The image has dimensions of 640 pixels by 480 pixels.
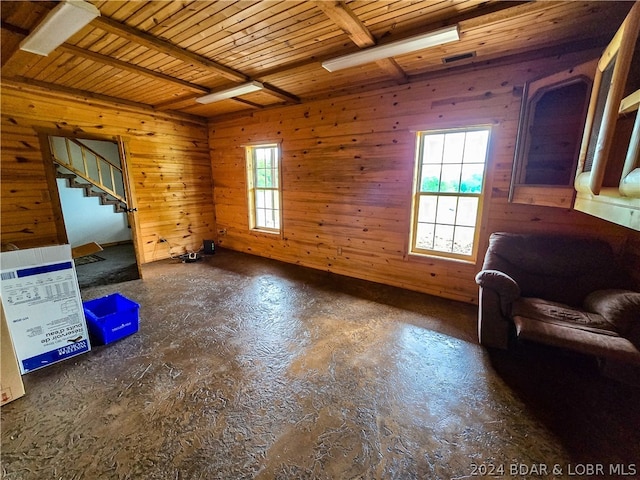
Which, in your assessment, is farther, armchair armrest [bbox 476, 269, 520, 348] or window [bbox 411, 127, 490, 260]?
window [bbox 411, 127, 490, 260]

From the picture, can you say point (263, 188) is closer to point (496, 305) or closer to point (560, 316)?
point (496, 305)

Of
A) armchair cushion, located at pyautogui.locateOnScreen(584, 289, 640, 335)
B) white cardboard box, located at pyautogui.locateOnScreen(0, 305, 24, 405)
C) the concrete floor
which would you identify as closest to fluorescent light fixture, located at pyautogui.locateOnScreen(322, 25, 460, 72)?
armchair cushion, located at pyautogui.locateOnScreen(584, 289, 640, 335)

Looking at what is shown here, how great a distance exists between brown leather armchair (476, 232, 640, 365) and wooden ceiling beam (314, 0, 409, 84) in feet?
7.19

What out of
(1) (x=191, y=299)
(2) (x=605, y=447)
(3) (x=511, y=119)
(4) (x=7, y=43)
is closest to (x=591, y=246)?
(3) (x=511, y=119)

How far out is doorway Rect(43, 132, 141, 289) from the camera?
447 centimetres

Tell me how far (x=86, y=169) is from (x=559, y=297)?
7.56 meters

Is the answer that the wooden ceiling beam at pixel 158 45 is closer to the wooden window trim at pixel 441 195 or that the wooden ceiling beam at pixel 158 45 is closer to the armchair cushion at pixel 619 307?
the wooden window trim at pixel 441 195

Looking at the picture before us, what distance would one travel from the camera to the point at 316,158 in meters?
3.97

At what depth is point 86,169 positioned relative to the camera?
5.10m

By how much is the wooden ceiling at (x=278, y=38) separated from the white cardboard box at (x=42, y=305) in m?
1.83

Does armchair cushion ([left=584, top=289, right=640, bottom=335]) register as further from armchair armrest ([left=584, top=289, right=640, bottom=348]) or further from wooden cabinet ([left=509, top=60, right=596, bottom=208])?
wooden cabinet ([left=509, top=60, right=596, bottom=208])

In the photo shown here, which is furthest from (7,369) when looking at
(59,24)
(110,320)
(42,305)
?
(59,24)

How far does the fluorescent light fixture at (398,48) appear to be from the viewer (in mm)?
2006

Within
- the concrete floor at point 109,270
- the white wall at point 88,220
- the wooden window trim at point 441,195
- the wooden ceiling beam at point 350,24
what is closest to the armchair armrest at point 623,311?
the wooden window trim at point 441,195
